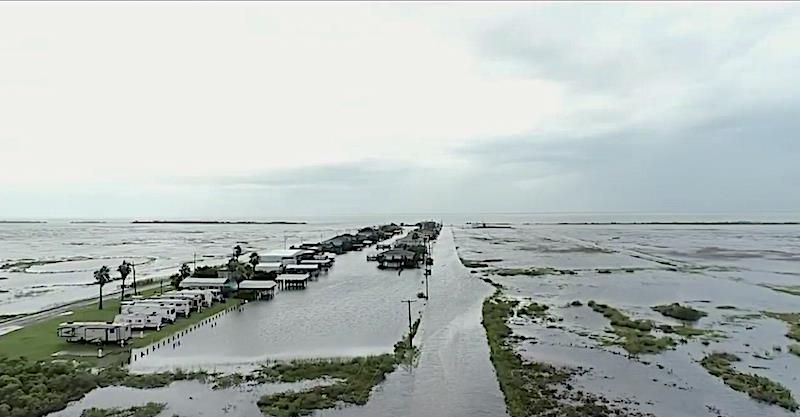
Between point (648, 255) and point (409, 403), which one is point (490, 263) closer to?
point (648, 255)

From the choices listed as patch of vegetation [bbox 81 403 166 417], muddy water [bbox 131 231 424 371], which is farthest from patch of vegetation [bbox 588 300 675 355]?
patch of vegetation [bbox 81 403 166 417]

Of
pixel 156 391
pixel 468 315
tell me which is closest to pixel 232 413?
pixel 156 391

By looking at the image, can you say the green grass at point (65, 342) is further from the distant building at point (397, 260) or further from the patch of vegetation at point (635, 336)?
the distant building at point (397, 260)

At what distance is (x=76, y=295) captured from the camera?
43094 mm

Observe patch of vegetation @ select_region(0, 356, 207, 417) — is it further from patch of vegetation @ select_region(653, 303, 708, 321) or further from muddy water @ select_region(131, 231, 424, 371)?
patch of vegetation @ select_region(653, 303, 708, 321)

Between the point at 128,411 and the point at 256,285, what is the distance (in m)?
24.2

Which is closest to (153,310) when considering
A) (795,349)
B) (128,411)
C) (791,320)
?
(128,411)

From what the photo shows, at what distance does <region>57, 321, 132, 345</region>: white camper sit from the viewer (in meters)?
25.9

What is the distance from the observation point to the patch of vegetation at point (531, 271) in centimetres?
5381

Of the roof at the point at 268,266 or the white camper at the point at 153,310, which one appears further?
the roof at the point at 268,266

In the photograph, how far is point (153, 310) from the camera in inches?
1179

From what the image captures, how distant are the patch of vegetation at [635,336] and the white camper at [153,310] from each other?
22.7m

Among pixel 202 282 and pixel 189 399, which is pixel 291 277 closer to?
pixel 202 282

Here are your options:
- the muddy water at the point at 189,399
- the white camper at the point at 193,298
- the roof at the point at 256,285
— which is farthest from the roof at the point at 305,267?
the muddy water at the point at 189,399
